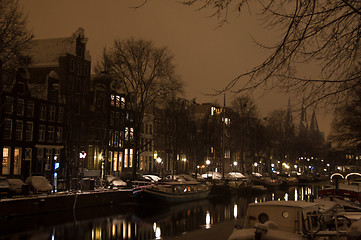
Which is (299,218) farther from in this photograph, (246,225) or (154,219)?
(154,219)

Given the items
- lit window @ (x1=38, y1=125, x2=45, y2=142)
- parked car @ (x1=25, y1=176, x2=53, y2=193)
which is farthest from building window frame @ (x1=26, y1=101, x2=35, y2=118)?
parked car @ (x1=25, y1=176, x2=53, y2=193)

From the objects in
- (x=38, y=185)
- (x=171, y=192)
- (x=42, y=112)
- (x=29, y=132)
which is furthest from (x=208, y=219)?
(x=42, y=112)

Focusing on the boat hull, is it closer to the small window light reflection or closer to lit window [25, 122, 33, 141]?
the small window light reflection

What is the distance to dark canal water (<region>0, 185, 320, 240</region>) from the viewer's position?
77.4 ft

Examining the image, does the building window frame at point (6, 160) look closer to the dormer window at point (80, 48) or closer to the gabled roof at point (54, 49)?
the gabled roof at point (54, 49)

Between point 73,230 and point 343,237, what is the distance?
17788mm

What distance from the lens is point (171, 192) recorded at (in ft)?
137

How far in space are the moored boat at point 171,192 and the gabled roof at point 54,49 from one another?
→ 76.4 ft

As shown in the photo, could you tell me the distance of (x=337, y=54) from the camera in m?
7.96

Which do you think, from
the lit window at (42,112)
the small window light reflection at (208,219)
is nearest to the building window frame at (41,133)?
the lit window at (42,112)

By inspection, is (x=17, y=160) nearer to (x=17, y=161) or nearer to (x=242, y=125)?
(x=17, y=161)

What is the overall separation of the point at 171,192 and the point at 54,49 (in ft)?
88.6

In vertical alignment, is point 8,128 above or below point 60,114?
below

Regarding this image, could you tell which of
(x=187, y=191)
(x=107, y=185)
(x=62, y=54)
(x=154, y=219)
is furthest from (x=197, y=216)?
(x=62, y=54)
